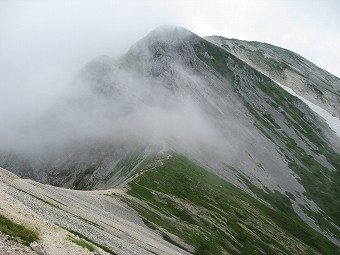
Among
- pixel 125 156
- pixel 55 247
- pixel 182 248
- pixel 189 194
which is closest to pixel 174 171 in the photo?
pixel 189 194

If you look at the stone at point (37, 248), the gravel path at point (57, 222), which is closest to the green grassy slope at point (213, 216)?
the gravel path at point (57, 222)

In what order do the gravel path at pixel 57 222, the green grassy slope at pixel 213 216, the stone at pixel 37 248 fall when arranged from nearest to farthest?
the stone at pixel 37 248
the gravel path at pixel 57 222
the green grassy slope at pixel 213 216

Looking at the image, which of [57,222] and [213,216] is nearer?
[57,222]

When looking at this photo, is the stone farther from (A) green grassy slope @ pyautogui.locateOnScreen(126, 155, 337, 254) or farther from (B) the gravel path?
(A) green grassy slope @ pyautogui.locateOnScreen(126, 155, 337, 254)

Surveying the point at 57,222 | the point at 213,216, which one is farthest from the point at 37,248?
the point at 213,216

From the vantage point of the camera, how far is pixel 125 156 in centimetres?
18162

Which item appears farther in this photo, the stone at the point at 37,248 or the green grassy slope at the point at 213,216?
the green grassy slope at the point at 213,216

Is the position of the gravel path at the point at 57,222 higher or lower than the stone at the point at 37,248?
lower

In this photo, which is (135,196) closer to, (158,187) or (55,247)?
(158,187)

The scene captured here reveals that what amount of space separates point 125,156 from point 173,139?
28444 mm

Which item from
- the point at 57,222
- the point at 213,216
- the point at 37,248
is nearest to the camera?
the point at 37,248

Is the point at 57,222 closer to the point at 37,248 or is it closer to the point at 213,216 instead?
the point at 37,248

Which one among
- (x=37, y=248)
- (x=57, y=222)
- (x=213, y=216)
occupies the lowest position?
(x=213, y=216)

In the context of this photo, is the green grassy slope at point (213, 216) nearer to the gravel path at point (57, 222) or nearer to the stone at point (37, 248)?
the gravel path at point (57, 222)
